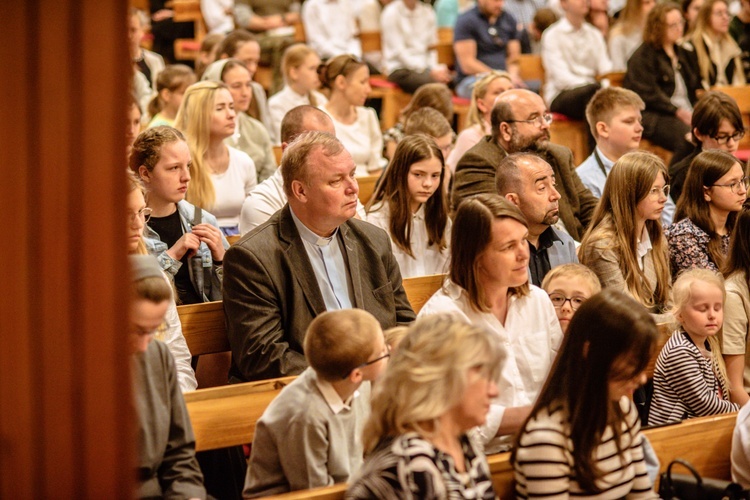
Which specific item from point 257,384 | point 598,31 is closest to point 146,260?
point 257,384

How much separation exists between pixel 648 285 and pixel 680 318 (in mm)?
413

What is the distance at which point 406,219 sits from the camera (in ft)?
13.4

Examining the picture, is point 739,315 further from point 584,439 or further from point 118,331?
point 118,331

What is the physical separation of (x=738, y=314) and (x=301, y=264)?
1516 millimetres

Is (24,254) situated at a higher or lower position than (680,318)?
higher

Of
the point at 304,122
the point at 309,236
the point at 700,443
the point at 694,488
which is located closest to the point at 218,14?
the point at 304,122

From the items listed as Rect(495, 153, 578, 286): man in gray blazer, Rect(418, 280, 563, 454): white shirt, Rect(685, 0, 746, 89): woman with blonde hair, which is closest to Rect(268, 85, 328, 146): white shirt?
Rect(685, 0, 746, 89): woman with blonde hair

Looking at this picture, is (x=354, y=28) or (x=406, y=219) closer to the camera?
(x=406, y=219)

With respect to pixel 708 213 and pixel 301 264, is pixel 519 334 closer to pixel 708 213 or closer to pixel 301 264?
pixel 301 264

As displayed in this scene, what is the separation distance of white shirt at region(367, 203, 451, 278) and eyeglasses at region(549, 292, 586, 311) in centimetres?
95

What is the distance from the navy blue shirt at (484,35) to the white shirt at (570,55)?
1.39ft

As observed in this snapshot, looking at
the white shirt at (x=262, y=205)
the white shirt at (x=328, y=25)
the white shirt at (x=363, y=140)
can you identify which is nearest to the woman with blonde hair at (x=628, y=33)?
the white shirt at (x=328, y=25)

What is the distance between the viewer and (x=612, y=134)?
4.81 m

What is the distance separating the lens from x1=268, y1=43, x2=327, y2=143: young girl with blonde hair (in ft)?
21.2
